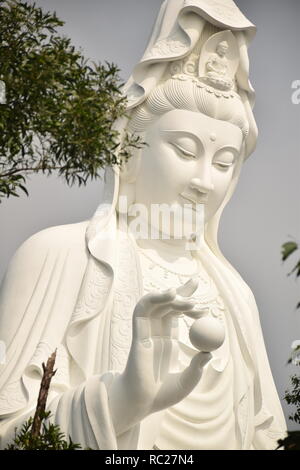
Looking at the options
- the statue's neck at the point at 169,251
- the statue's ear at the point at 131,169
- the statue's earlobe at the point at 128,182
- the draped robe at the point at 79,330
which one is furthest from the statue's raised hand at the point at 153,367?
the statue's ear at the point at 131,169

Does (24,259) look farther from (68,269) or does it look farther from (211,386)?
(211,386)

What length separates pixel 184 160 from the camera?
24.3 feet

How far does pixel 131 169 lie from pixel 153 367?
1970mm

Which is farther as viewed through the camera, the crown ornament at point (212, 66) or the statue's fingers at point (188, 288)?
the crown ornament at point (212, 66)

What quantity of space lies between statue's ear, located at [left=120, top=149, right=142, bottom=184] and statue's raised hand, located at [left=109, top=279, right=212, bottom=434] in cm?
172

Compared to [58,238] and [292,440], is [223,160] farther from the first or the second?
[292,440]

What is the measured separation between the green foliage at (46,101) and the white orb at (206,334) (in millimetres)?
994

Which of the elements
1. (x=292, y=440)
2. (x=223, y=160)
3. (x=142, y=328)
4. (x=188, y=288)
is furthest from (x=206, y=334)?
(x=223, y=160)

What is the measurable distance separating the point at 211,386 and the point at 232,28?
7.93 feet

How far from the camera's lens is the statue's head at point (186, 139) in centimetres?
739

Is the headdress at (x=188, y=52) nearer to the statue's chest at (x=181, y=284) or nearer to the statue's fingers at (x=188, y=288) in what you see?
the statue's chest at (x=181, y=284)

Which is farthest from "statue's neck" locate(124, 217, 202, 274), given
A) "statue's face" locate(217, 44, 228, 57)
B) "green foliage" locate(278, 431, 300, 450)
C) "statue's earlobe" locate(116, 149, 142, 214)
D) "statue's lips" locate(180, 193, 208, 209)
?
"green foliage" locate(278, 431, 300, 450)

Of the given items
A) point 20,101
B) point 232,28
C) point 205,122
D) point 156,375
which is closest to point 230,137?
point 205,122

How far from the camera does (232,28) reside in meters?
7.59
